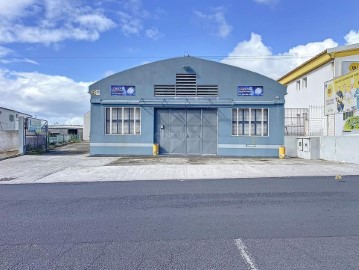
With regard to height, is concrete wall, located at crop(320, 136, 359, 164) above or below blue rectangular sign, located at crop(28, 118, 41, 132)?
below

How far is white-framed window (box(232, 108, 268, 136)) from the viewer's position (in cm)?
2270

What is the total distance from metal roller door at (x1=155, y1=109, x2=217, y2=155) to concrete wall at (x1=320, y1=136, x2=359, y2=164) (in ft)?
23.2

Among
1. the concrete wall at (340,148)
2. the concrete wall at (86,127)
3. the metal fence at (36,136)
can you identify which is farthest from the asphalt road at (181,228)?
the concrete wall at (86,127)

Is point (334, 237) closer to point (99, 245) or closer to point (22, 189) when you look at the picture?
point (99, 245)

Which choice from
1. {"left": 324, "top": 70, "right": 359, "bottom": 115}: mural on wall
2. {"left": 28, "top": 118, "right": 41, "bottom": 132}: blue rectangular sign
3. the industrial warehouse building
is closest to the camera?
{"left": 324, "top": 70, "right": 359, "bottom": 115}: mural on wall

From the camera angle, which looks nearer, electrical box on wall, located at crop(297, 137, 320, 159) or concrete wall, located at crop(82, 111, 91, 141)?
electrical box on wall, located at crop(297, 137, 320, 159)

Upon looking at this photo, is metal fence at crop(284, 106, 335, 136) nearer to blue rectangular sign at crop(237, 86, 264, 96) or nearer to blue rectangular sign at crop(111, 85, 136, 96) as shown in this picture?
blue rectangular sign at crop(237, 86, 264, 96)

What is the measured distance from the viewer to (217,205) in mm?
7816

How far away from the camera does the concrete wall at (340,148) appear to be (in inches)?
720

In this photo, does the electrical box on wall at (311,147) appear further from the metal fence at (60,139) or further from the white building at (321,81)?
the metal fence at (60,139)

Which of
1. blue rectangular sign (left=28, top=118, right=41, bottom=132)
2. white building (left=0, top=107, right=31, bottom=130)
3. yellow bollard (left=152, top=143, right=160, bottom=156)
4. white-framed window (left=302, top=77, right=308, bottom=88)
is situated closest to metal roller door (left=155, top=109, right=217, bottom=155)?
yellow bollard (left=152, top=143, right=160, bottom=156)

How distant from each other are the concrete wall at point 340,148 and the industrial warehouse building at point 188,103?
9.28ft

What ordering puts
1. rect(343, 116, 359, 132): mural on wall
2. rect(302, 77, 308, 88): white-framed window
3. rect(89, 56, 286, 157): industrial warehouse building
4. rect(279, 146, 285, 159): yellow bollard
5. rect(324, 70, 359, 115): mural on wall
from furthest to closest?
rect(302, 77, 308, 88): white-framed window → rect(89, 56, 286, 157): industrial warehouse building → rect(279, 146, 285, 159): yellow bollard → rect(343, 116, 359, 132): mural on wall → rect(324, 70, 359, 115): mural on wall

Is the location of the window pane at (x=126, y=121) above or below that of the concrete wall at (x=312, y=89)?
below
